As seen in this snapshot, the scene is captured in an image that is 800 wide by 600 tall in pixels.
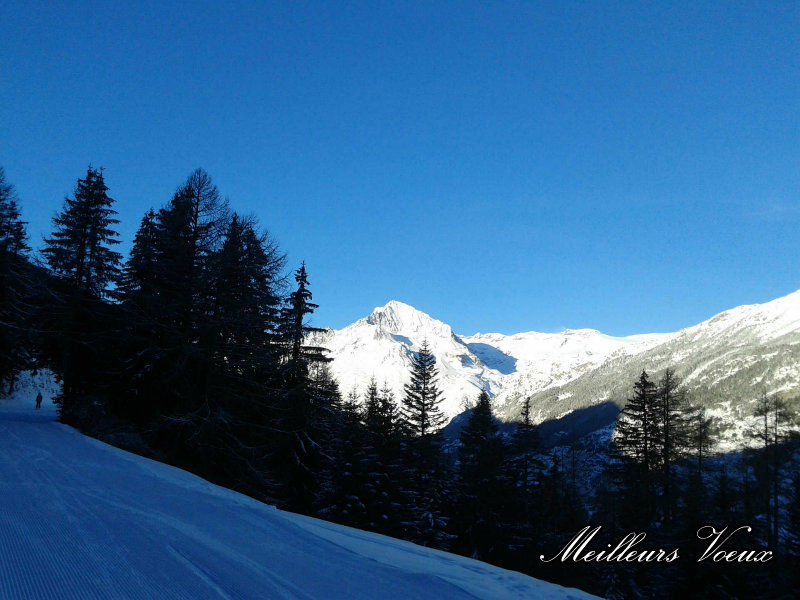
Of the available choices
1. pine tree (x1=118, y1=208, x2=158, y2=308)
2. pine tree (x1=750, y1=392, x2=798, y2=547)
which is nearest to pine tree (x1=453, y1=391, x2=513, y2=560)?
pine tree (x1=750, y1=392, x2=798, y2=547)

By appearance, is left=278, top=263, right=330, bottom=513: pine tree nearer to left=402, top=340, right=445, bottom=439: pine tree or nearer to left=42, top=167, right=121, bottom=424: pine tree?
left=42, top=167, right=121, bottom=424: pine tree

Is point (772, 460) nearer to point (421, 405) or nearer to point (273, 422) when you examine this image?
point (421, 405)

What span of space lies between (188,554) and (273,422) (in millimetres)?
19652

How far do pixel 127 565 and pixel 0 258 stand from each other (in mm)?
28001

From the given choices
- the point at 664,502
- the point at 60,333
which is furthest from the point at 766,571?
→ the point at 60,333

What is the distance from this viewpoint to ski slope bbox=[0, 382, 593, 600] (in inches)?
142

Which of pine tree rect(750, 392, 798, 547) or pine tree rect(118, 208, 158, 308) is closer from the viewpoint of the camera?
pine tree rect(118, 208, 158, 308)

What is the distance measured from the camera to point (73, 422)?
17641 mm

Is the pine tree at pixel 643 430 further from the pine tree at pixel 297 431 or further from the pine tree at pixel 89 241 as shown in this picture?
the pine tree at pixel 89 241

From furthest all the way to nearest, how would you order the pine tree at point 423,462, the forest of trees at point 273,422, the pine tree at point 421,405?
the pine tree at point 421,405, the pine tree at point 423,462, the forest of trees at point 273,422

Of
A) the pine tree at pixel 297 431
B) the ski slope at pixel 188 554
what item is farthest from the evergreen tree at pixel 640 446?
the ski slope at pixel 188 554

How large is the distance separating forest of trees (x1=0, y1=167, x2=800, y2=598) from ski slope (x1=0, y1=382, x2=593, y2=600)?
30.9ft

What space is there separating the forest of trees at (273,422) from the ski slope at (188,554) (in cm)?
943

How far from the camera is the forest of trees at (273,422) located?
18.5m
